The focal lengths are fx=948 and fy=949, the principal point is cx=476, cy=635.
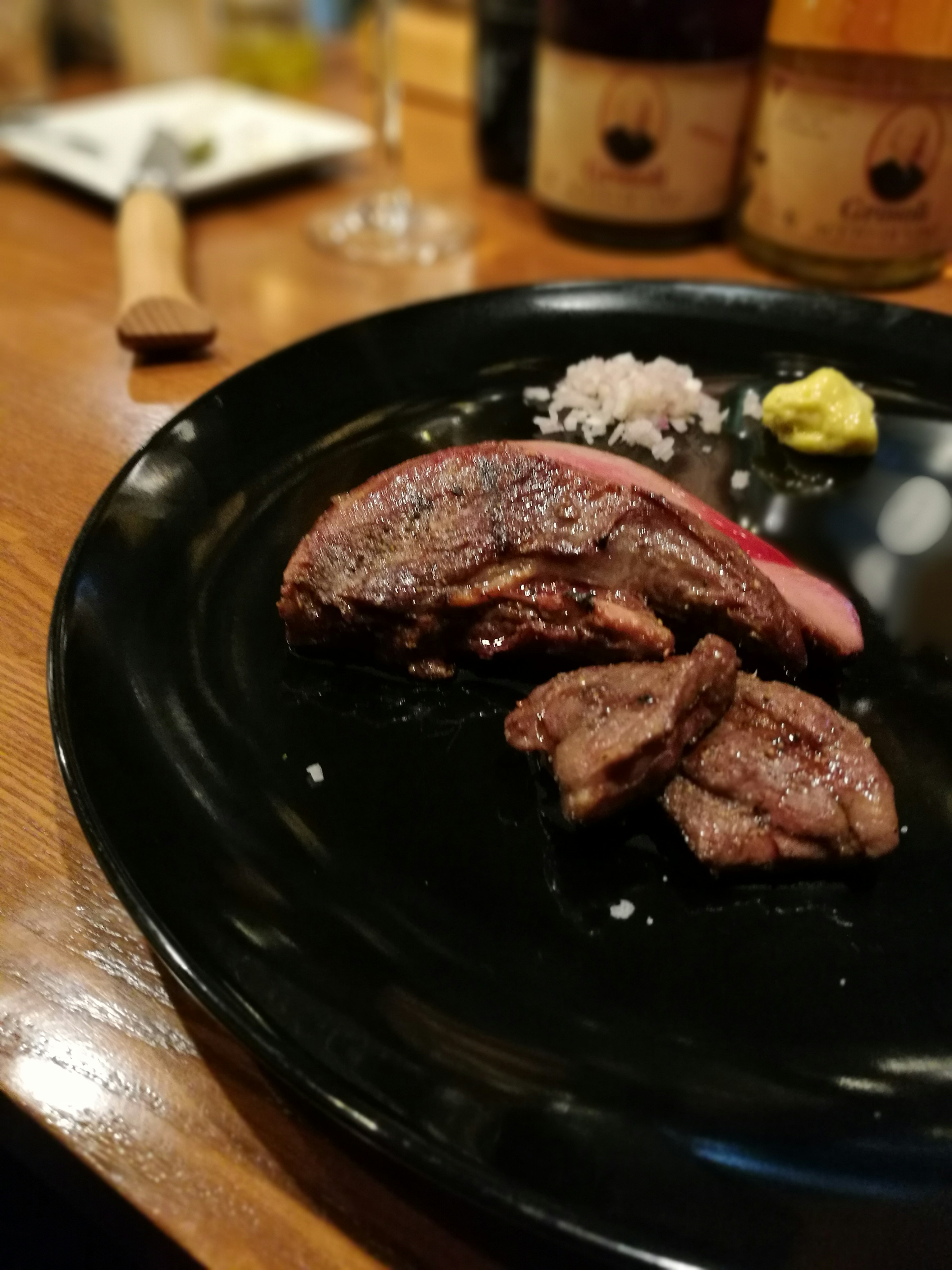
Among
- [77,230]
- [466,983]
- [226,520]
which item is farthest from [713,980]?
[77,230]

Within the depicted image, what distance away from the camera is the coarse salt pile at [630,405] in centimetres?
122

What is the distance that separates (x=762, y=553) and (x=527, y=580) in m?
0.27

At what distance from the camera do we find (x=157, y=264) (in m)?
1.59

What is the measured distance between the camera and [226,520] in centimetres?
104

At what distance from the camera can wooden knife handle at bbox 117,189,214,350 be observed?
1.43 m

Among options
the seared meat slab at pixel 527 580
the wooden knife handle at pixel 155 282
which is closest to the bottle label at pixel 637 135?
the wooden knife handle at pixel 155 282

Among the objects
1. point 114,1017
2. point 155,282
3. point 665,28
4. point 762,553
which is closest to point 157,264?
point 155,282

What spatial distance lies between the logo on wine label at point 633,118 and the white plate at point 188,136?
31.3 inches

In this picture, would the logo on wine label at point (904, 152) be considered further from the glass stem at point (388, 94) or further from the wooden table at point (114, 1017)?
the wooden table at point (114, 1017)

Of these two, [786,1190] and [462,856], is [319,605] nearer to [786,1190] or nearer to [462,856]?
[462,856]

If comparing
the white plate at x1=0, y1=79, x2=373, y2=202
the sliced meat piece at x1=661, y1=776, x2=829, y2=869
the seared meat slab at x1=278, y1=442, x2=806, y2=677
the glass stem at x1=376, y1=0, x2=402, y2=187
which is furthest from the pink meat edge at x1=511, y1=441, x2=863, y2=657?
the white plate at x1=0, y1=79, x2=373, y2=202

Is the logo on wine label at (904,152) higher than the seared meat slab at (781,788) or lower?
higher

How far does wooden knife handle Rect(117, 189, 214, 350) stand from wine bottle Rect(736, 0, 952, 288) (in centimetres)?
100

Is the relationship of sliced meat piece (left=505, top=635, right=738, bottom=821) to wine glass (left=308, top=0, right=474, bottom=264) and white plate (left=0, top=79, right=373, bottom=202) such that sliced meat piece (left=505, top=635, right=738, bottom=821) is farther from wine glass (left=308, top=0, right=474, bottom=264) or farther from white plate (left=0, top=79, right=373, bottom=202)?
white plate (left=0, top=79, right=373, bottom=202)
